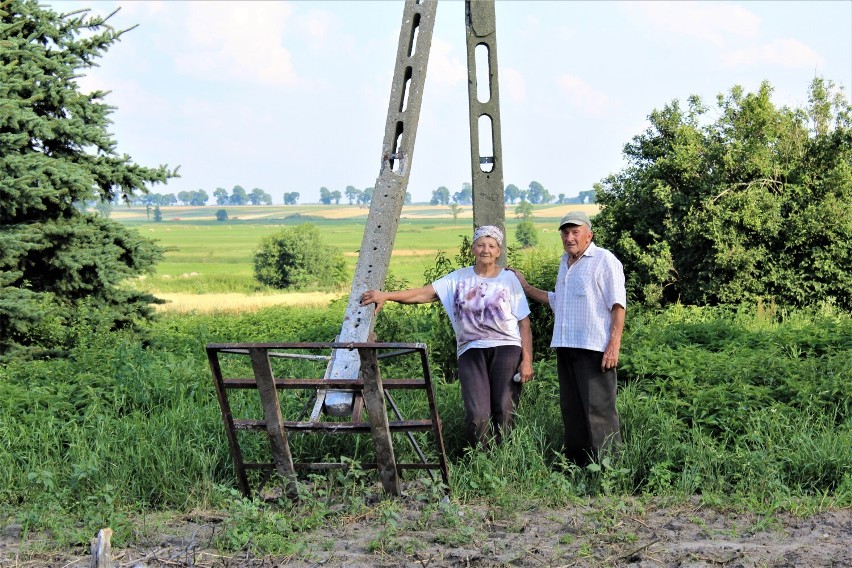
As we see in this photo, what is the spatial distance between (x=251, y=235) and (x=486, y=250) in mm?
114692

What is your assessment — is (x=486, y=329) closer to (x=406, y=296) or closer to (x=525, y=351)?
(x=525, y=351)

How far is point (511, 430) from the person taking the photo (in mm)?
6738

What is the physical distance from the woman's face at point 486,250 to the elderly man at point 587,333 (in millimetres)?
464

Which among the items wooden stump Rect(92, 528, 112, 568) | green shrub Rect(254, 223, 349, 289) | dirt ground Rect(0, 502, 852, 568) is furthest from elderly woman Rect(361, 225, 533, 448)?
green shrub Rect(254, 223, 349, 289)

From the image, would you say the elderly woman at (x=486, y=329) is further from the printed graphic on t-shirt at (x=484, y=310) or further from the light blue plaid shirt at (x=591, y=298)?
the light blue plaid shirt at (x=591, y=298)

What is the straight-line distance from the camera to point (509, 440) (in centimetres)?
673

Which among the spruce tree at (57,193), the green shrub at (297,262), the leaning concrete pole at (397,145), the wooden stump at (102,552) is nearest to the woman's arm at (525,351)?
the leaning concrete pole at (397,145)

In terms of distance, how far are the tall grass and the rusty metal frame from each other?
0.37 m

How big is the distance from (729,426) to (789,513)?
4.81 ft

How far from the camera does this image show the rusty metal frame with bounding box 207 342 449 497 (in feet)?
18.4

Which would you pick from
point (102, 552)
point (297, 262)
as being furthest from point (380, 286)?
point (297, 262)

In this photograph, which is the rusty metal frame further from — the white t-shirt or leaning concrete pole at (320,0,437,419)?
leaning concrete pole at (320,0,437,419)

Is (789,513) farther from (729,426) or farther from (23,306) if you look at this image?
(23,306)

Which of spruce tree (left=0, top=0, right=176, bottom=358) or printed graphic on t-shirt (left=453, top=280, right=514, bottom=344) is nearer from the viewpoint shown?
printed graphic on t-shirt (left=453, top=280, right=514, bottom=344)
